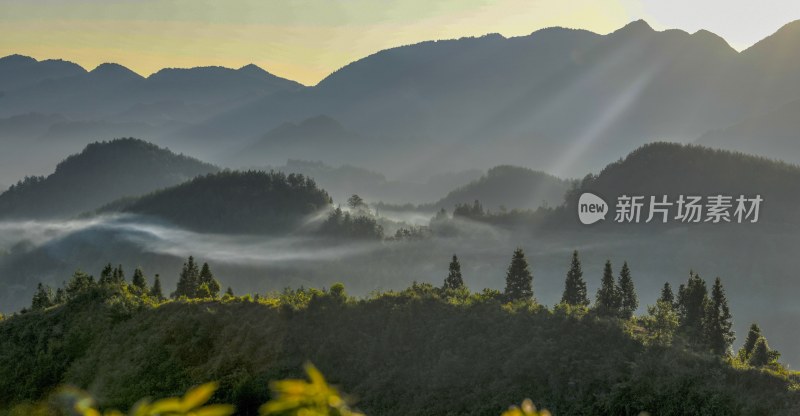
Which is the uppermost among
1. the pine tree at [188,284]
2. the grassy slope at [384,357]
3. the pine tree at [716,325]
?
the grassy slope at [384,357]

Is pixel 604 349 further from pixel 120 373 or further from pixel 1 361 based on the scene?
pixel 1 361

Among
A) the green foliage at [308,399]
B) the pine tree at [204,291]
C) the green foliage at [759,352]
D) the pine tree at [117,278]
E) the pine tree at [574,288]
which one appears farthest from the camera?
the pine tree at [574,288]

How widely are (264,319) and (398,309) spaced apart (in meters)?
5.62

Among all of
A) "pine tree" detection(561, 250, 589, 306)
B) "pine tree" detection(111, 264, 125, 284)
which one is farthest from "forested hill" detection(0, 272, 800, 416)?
"pine tree" detection(561, 250, 589, 306)

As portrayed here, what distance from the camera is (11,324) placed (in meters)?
32.2

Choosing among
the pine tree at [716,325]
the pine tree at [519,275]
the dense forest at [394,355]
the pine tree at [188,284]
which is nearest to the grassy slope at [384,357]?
the dense forest at [394,355]

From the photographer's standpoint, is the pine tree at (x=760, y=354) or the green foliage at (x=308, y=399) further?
the pine tree at (x=760, y=354)

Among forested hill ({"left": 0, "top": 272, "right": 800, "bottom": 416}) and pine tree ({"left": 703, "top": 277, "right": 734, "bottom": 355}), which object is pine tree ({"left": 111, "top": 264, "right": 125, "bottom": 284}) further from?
pine tree ({"left": 703, "top": 277, "right": 734, "bottom": 355})

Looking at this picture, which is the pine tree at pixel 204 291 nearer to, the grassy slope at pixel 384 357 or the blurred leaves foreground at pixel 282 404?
the grassy slope at pixel 384 357

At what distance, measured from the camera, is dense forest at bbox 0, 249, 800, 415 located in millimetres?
20625

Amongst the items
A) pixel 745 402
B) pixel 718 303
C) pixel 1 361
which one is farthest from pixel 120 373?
pixel 718 303

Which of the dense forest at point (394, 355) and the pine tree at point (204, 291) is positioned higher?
the dense forest at point (394, 355)

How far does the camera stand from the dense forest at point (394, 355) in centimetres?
2062

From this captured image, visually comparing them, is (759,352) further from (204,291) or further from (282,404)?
(282,404)
